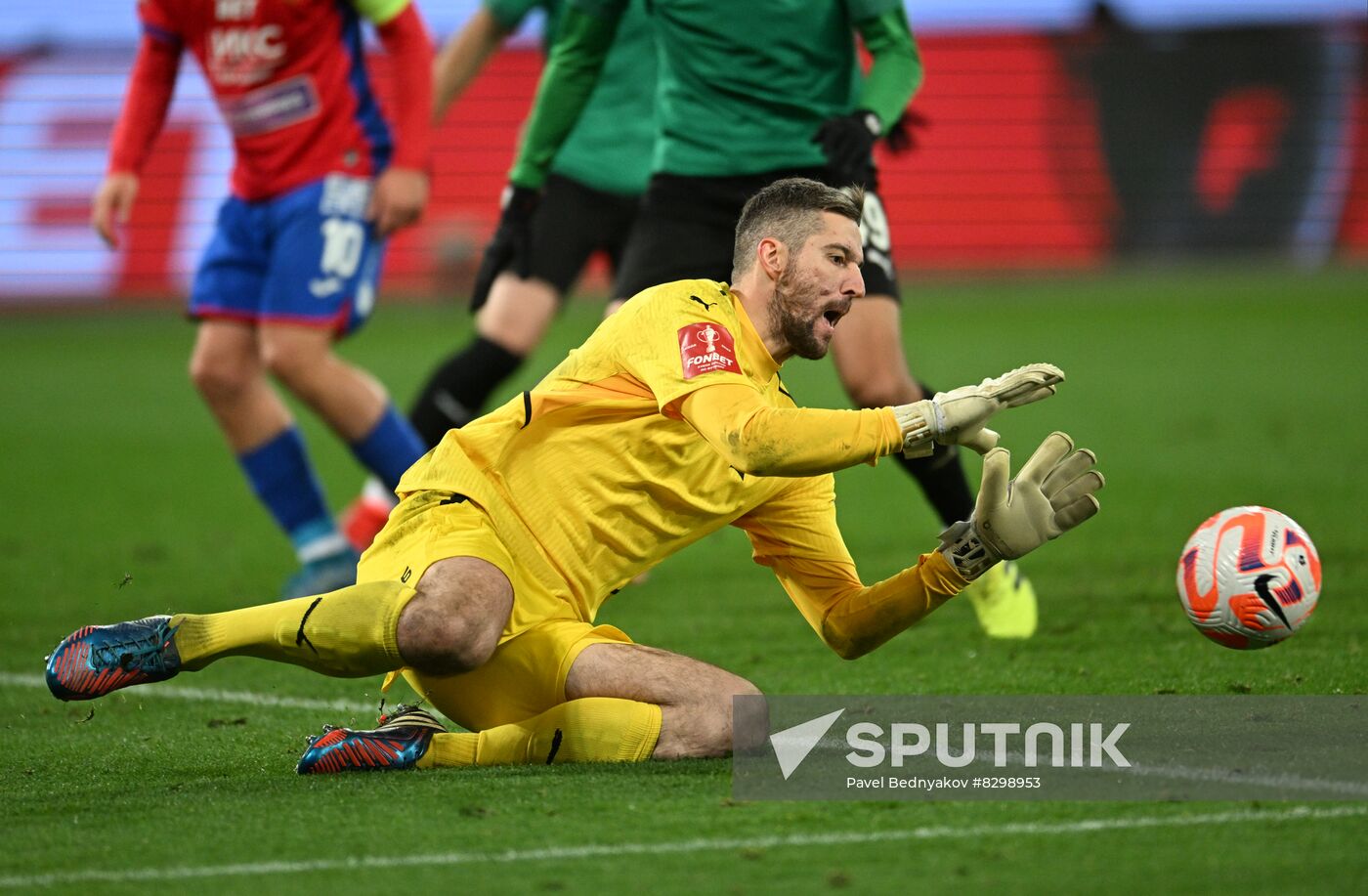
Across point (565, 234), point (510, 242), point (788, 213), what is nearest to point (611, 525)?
point (788, 213)

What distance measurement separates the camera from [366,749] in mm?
4242

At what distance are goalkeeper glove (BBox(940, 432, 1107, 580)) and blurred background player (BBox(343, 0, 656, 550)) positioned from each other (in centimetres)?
332

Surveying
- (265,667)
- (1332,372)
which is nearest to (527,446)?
(265,667)

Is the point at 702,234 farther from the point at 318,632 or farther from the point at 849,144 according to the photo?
the point at 318,632

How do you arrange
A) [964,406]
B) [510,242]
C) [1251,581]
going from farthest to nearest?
[510,242]
[1251,581]
[964,406]

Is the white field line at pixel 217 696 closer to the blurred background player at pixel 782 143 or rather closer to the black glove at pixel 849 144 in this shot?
the blurred background player at pixel 782 143

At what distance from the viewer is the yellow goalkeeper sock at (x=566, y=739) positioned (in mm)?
4176

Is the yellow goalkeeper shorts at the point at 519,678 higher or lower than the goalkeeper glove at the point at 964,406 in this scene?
lower

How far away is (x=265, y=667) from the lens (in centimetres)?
580

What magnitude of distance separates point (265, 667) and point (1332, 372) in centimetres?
944

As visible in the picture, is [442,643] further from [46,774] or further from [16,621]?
[16,621]

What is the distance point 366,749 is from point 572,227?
3530mm

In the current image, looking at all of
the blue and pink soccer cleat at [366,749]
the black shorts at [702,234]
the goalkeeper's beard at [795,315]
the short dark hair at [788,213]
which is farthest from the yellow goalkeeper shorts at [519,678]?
the black shorts at [702,234]

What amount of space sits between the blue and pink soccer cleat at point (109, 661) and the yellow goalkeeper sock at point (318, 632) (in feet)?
0.14
